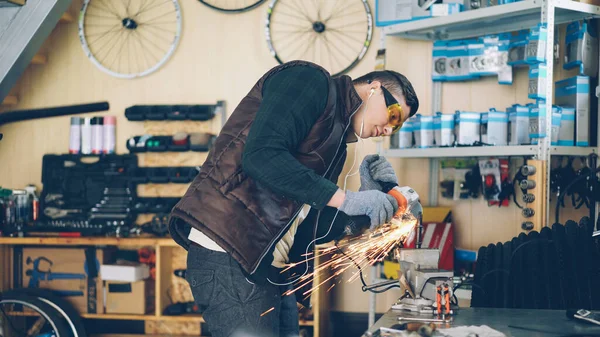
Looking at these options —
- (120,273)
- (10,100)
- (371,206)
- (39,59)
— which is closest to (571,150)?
(371,206)

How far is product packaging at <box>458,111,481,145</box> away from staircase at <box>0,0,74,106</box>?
248 cm

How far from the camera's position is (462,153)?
11.6 ft

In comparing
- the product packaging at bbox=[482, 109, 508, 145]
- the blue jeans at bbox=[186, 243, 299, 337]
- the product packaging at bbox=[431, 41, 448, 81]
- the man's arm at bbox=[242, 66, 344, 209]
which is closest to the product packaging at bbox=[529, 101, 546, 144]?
the product packaging at bbox=[482, 109, 508, 145]

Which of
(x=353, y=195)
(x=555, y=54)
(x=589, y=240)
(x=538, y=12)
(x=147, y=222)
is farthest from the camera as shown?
(x=147, y=222)

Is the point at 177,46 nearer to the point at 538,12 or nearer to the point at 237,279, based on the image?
the point at 538,12

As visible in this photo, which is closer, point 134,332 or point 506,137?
point 506,137

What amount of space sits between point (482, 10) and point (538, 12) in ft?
0.90

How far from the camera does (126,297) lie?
13.3 ft

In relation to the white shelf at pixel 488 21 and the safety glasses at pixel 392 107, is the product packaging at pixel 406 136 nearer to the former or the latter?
the white shelf at pixel 488 21

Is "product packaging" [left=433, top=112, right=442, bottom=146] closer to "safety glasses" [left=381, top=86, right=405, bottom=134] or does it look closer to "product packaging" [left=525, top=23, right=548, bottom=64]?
"product packaging" [left=525, top=23, right=548, bottom=64]

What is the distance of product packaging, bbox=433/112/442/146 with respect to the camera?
3.68 metres

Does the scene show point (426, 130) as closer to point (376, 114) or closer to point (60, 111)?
point (376, 114)

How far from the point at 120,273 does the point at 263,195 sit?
2.37 m

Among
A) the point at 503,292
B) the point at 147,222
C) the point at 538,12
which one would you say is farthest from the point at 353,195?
the point at 147,222
